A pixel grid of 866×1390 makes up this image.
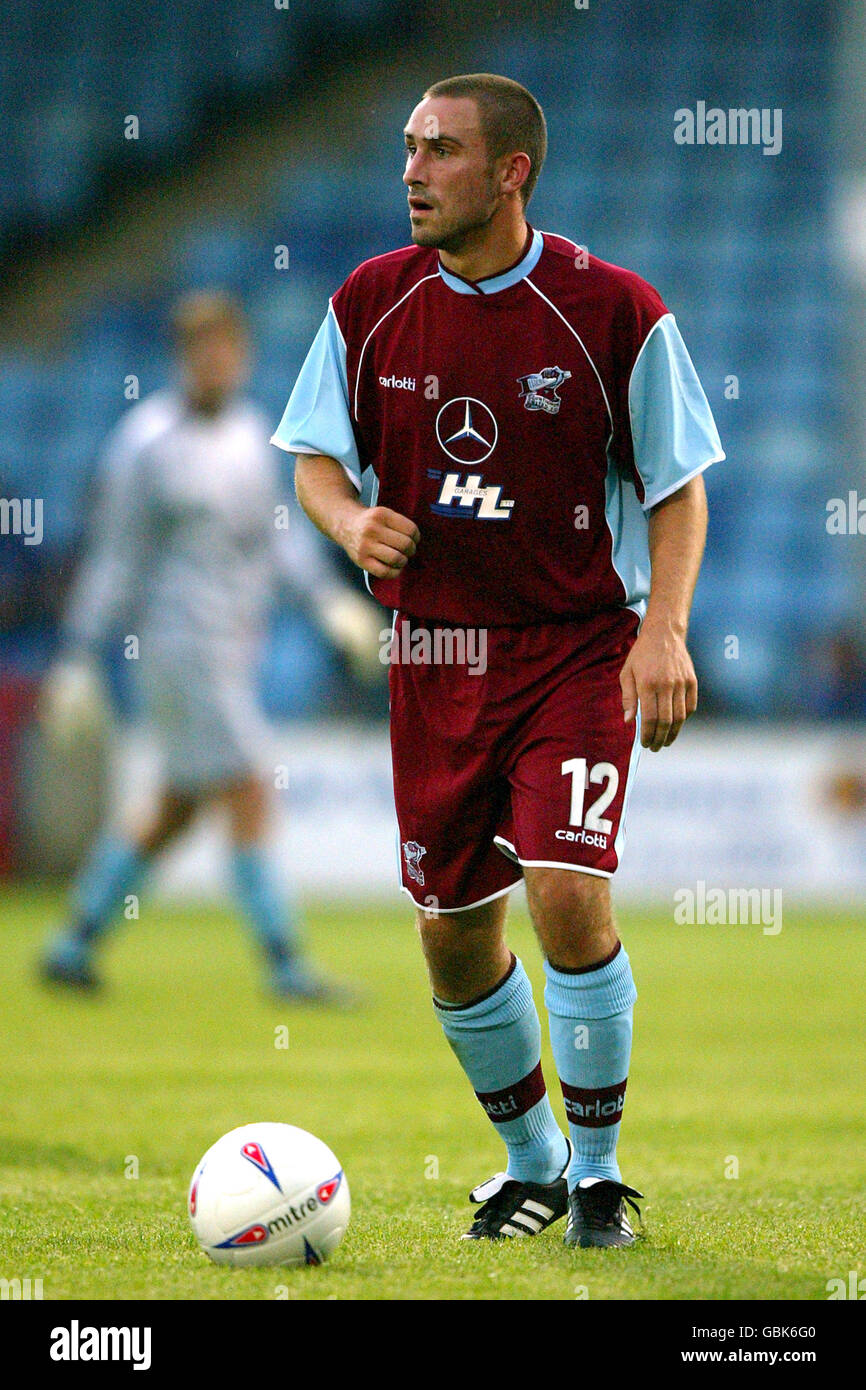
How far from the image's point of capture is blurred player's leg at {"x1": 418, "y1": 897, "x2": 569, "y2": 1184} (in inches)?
152

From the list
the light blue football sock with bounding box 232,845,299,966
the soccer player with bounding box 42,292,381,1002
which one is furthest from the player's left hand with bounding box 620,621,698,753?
the light blue football sock with bounding box 232,845,299,966

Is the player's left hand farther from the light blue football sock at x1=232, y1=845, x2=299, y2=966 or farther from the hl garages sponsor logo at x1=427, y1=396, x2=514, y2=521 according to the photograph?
the light blue football sock at x1=232, y1=845, x2=299, y2=966

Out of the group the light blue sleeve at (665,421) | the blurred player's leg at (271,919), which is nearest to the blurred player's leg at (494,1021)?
the light blue sleeve at (665,421)

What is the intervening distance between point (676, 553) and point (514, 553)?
0.32 meters

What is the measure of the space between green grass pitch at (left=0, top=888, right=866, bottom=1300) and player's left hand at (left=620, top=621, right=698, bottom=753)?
99cm

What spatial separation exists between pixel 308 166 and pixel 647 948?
10852 mm

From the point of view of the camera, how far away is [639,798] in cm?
1176

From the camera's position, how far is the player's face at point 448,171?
3.66 m

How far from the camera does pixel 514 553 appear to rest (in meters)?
3.74

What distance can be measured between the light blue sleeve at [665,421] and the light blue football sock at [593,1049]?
93cm

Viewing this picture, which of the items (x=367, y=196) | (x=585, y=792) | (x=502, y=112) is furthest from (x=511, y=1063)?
(x=367, y=196)

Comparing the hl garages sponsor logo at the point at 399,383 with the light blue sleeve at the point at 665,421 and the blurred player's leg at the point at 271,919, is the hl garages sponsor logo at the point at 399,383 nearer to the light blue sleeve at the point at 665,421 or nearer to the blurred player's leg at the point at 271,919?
the light blue sleeve at the point at 665,421
